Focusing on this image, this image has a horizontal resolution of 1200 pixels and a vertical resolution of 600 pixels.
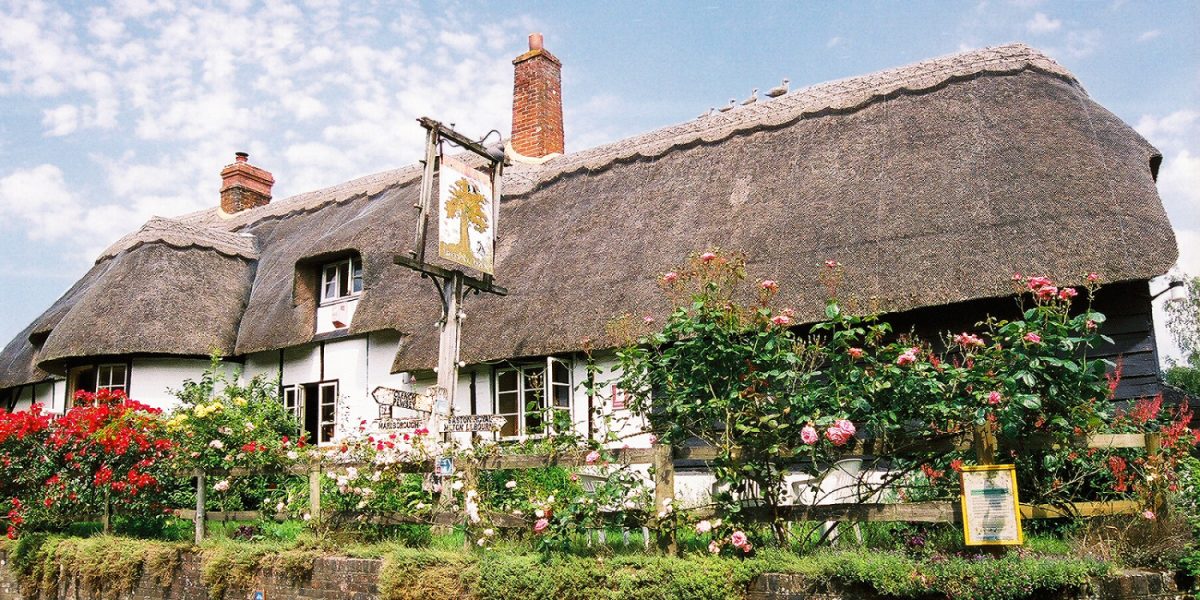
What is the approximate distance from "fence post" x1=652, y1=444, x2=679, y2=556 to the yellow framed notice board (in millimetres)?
1764

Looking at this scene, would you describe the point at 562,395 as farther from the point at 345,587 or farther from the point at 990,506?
the point at 990,506

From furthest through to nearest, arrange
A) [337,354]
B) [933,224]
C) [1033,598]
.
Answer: [337,354] → [933,224] → [1033,598]

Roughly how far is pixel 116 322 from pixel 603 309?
8.94m

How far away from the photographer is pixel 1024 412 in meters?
5.29

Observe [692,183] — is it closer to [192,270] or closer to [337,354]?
[337,354]

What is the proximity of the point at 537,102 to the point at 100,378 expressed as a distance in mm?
9037

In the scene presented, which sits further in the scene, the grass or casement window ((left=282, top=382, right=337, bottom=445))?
casement window ((left=282, top=382, right=337, bottom=445))

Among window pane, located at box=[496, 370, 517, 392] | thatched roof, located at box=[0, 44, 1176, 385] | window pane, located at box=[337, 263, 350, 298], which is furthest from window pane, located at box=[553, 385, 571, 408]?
window pane, located at box=[337, 263, 350, 298]

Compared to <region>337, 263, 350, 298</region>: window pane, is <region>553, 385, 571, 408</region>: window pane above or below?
below

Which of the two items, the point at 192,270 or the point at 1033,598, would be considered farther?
the point at 192,270

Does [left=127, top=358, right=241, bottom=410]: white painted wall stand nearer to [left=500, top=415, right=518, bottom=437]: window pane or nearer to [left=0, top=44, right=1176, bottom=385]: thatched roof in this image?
[left=0, top=44, right=1176, bottom=385]: thatched roof

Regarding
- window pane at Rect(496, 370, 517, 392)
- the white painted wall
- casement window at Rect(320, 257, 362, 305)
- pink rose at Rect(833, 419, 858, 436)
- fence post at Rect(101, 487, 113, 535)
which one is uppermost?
casement window at Rect(320, 257, 362, 305)

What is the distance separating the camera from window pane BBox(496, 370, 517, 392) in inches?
499

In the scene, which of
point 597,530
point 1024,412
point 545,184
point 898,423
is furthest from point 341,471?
point 545,184
